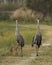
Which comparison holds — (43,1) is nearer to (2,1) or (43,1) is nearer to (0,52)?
(2,1)

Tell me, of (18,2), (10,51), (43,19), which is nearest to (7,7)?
(18,2)

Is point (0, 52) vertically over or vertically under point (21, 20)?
over

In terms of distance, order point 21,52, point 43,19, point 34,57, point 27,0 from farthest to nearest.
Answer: point 27,0 → point 43,19 → point 21,52 → point 34,57

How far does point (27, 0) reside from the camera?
139 ft

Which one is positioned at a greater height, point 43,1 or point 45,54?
point 45,54

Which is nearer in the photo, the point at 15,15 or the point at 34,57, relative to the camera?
the point at 34,57

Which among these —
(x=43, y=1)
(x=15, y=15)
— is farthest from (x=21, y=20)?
(x=43, y=1)

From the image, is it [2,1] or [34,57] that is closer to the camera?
[34,57]

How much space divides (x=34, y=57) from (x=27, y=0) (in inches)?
1149

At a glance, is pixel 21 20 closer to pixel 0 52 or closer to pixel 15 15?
pixel 15 15

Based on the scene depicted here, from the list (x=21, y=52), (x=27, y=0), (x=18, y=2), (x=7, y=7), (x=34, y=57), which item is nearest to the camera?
(x=34, y=57)

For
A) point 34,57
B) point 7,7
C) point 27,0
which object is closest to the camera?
point 34,57

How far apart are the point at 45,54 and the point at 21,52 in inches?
45.6

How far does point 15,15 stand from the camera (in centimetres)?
4125
